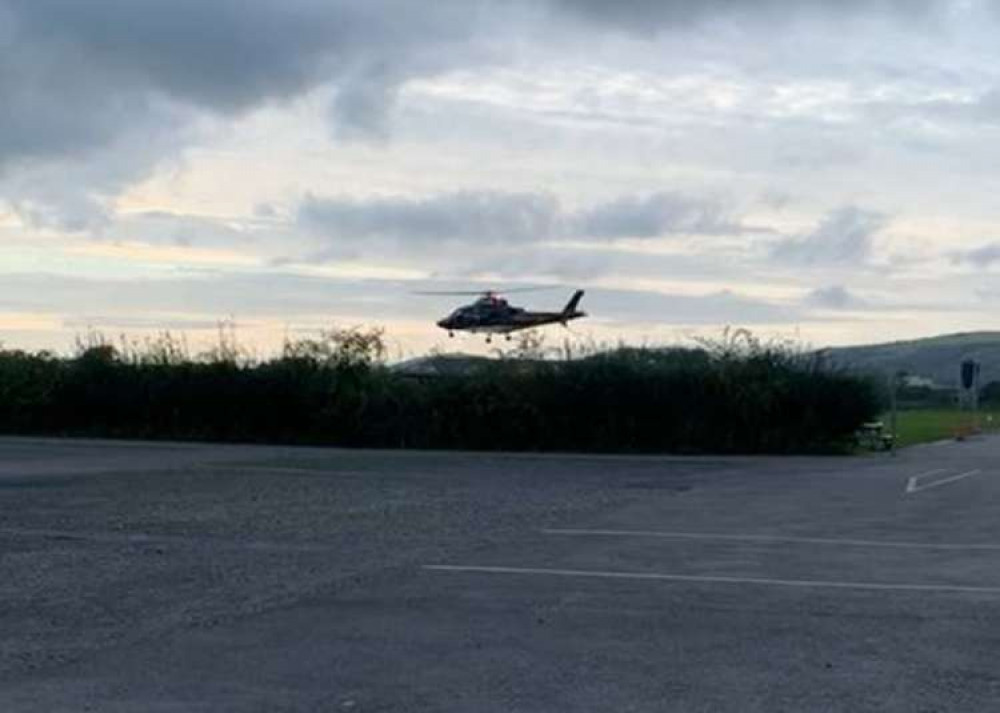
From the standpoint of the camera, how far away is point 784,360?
47062 mm

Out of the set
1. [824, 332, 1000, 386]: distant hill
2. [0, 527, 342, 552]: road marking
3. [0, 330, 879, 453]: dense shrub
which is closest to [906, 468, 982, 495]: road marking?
[0, 330, 879, 453]: dense shrub

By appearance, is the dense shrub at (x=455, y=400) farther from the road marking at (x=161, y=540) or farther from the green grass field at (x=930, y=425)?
the road marking at (x=161, y=540)

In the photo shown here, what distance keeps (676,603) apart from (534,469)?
891 inches

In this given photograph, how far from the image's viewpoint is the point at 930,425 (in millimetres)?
72312

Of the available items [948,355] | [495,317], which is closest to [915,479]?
[495,317]

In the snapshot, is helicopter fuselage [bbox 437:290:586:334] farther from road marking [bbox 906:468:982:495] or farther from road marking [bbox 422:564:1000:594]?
road marking [bbox 422:564:1000:594]

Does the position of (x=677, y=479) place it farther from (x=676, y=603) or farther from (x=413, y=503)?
(x=676, y=603)

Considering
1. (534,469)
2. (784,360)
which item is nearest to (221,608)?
(534,469)

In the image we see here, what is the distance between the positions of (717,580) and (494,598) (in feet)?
8.26

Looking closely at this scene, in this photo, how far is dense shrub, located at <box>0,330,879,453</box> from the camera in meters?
46.5

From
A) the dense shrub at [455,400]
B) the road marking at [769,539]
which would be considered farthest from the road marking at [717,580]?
the dense shrub at [455,400]

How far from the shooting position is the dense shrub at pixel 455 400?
152 feet

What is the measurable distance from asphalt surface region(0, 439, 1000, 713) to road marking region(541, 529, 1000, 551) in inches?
3.8

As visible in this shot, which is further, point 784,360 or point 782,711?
point 784,360
